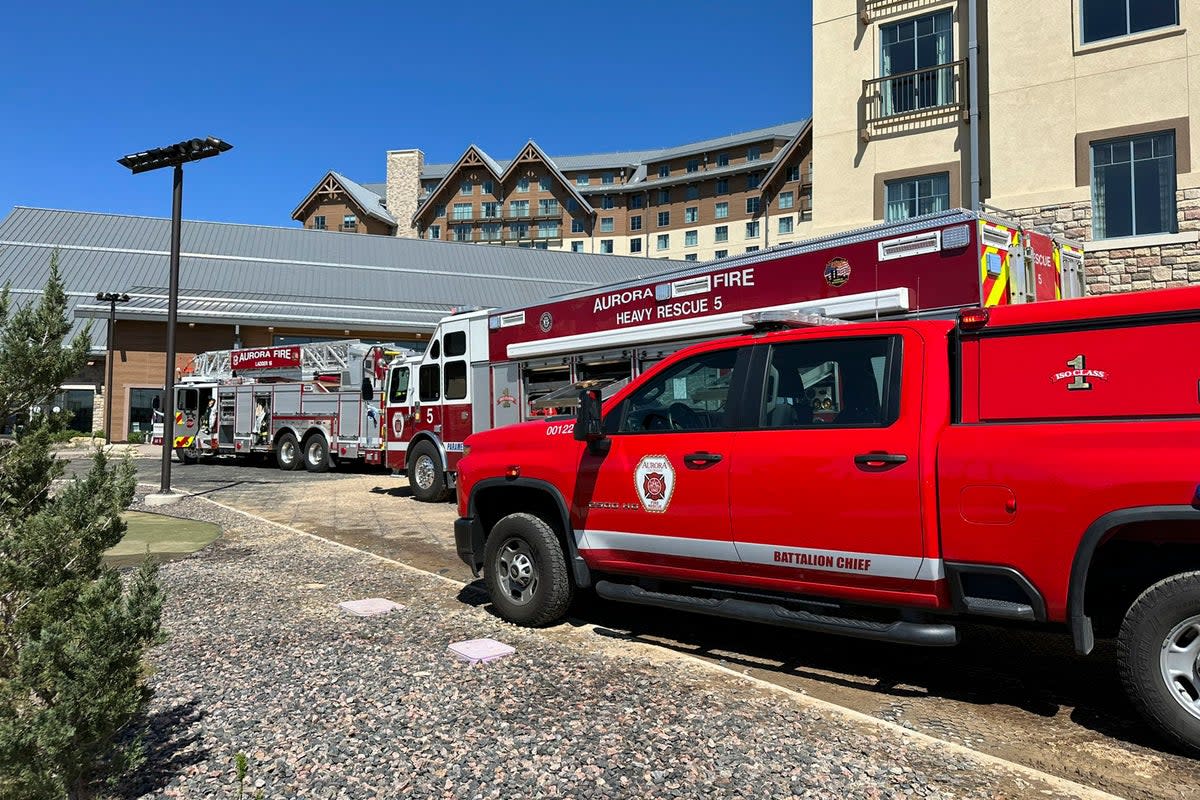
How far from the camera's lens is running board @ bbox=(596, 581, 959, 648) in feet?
14.0

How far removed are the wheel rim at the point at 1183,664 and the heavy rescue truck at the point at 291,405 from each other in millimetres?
15636

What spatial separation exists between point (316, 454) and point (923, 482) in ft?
64.0

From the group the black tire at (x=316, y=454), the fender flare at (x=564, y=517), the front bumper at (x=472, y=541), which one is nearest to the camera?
the fender flare at (x=564, y=517)

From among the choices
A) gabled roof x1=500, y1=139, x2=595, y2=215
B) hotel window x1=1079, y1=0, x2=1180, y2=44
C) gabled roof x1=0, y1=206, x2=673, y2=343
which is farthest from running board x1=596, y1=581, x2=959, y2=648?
gabled roof x1=500, y1=139, x2=595, y2=215

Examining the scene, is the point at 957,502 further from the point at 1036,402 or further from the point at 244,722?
the point at 244,722

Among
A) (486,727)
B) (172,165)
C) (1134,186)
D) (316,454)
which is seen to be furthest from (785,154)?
(486,727)

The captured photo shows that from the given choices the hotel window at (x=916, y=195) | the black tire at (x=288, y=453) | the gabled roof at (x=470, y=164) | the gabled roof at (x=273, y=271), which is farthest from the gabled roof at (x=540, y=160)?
the hotel window at (x=916, y=195)

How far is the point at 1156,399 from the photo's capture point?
3783 millimetres

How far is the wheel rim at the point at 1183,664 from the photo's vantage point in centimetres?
365

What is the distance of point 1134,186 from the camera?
1425 centimetres

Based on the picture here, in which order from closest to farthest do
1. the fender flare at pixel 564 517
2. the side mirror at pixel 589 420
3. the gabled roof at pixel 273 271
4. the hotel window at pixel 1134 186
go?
the side mirror at pixel 589 420 < the fender flare at pixel 564 517 < the hotel window at pixel 1134 186 < the gabled roof at pixel 273 271

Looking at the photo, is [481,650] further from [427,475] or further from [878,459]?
[427,475]

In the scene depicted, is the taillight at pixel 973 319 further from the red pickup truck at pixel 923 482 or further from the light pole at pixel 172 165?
the light pole at pixel 172 165

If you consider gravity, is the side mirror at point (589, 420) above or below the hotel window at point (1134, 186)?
below
